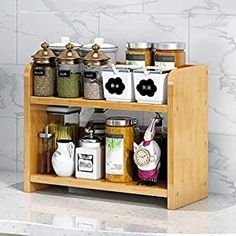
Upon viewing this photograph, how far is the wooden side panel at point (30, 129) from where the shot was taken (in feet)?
8.23

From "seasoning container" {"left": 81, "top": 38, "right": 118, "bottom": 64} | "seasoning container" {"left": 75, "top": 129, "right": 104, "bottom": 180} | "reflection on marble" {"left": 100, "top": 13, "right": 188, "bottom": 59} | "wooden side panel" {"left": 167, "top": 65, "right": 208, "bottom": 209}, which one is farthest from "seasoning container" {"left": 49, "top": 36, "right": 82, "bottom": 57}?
"wooden side panel" {"left": 167, "top": 65, "right": 208, "bottom": 209}

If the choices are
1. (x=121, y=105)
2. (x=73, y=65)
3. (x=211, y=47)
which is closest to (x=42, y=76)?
(x=73, y=65)

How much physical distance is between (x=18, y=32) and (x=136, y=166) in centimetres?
72

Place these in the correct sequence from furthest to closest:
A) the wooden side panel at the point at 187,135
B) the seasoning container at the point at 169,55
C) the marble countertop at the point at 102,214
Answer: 1. the seasoning container at the point at 169,55
2. the wooden side panel at the point at 187,135
3. the marble countertop at the point at 102,214

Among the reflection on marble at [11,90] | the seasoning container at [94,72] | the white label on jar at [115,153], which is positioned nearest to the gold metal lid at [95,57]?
the seasoning container at [94,72]

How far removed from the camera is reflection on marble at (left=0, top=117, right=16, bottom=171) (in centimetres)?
289

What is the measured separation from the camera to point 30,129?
253 cm

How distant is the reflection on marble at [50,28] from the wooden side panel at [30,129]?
303 millimetres

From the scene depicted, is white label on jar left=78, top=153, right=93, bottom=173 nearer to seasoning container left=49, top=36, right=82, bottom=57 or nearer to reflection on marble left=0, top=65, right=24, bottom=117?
seasoning container left=49, top=36, right=82, bottom=57

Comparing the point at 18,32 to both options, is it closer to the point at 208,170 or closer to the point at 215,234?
the point at 208,170

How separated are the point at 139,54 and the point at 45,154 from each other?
436 mm

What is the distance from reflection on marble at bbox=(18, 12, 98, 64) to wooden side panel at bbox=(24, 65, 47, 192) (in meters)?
0.30

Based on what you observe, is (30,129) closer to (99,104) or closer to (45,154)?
(45,154)

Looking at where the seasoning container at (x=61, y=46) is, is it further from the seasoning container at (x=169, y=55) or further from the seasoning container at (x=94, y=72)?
the seasoning container at (x=169, y=55)
